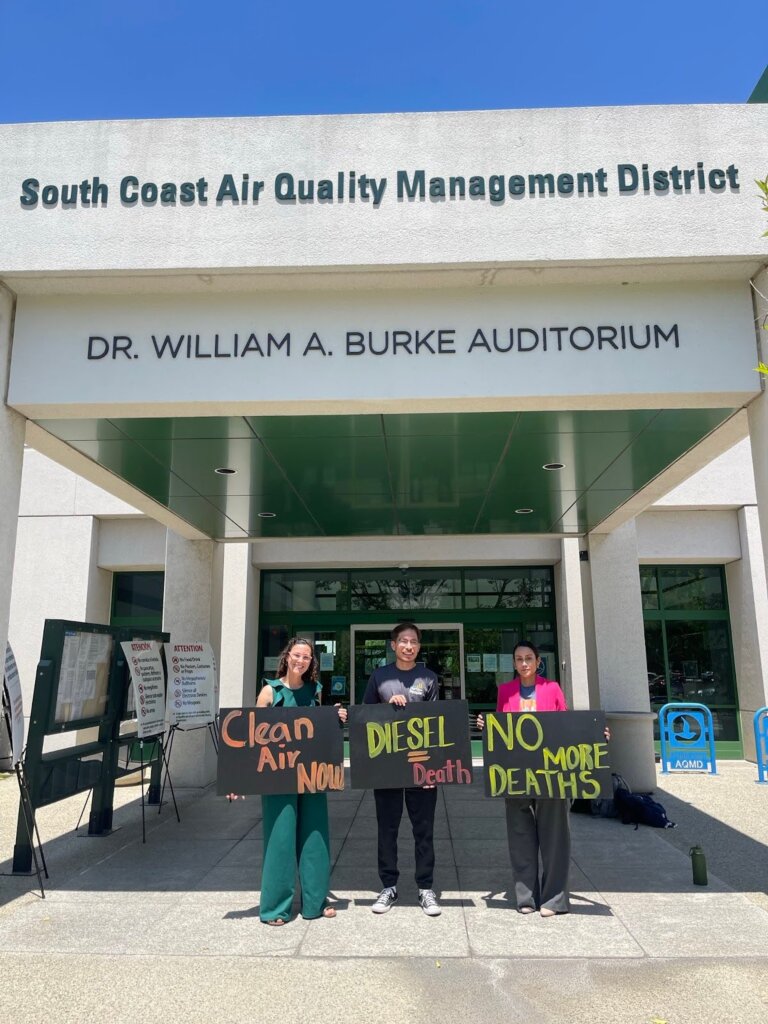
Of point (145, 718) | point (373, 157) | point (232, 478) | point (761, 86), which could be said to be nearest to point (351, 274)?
point (373, 157)

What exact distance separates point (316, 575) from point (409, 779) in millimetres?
9680

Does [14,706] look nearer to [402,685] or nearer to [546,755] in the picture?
[402,685]

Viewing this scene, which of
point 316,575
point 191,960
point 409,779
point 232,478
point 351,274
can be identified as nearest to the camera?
point 191,960

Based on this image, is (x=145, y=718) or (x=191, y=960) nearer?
(x=191, y=960)

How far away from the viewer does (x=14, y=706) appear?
6316 mm

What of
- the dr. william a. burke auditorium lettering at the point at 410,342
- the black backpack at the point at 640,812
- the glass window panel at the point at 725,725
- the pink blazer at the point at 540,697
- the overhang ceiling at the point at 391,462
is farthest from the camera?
the glass window panel at the point at 725,725

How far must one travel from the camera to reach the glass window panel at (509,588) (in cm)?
1466

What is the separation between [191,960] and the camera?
15.1 ft

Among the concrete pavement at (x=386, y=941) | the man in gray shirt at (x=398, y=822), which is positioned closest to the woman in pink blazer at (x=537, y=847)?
the concrete pavement at (x=386, y=941)

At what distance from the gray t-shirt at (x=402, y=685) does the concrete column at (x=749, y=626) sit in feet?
32.5

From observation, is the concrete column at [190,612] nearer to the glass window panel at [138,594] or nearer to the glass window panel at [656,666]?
the glass window panel at [138,594]

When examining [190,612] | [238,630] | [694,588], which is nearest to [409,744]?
[190,612]

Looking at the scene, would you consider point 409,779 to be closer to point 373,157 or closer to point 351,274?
point 351,274

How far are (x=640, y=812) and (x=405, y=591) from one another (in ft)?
23.3
